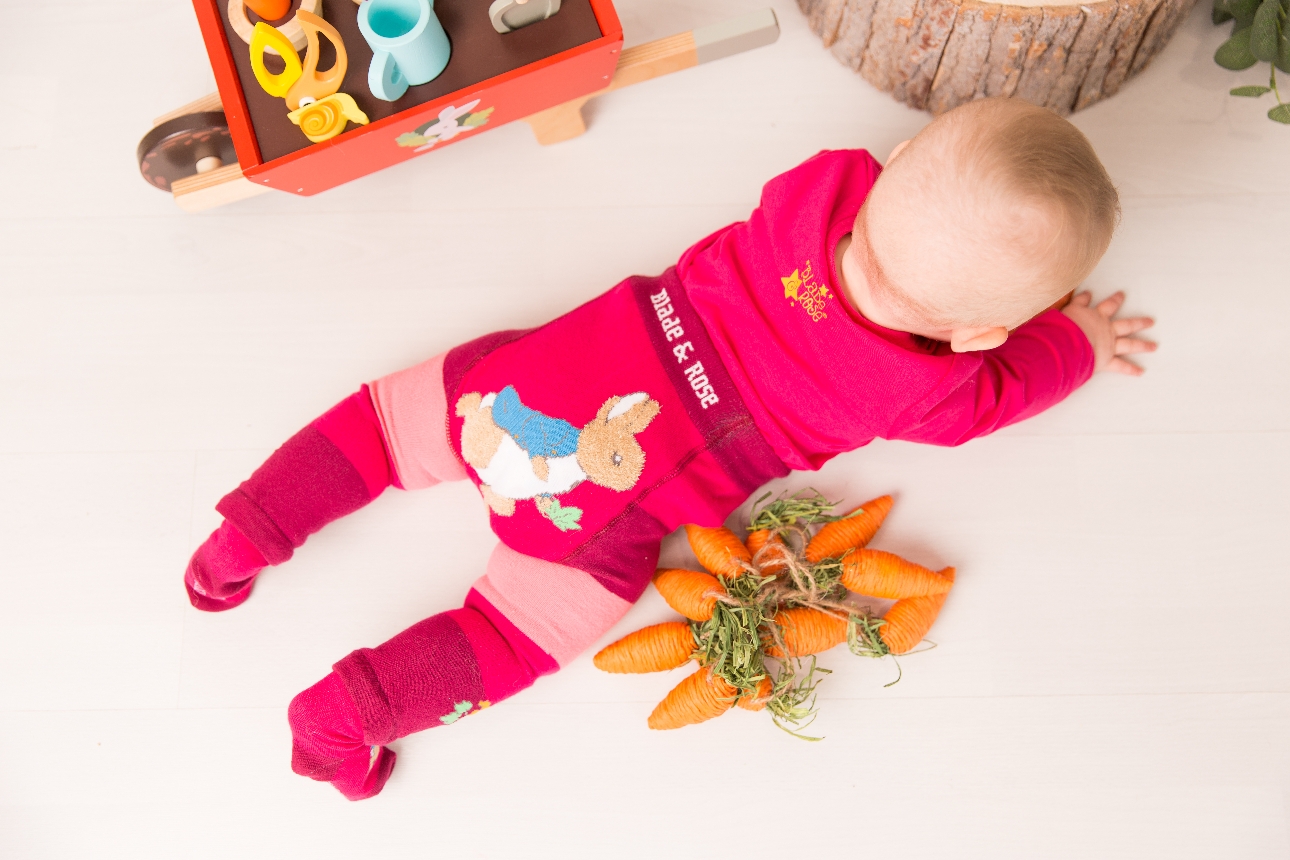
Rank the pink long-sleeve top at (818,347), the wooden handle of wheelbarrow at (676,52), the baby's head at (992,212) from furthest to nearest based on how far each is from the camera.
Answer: the wooden handle of wheelbarrow at (676,52) → the pink long-sleeve top at (818,347) → the baby's head at (992,212)

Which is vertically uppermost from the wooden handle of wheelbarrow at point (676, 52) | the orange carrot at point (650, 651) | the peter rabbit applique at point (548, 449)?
the wooden handle of wheelbarrow at point (676, 52)

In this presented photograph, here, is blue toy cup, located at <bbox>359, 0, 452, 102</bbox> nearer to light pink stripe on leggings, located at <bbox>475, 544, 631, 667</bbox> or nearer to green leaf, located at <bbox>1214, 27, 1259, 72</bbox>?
light pink stripe on leggings, located at <bbox>475, 544, 631, 667</bbox>

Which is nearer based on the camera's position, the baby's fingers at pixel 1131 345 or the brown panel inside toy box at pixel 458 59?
the brown panel inside toy box at pixel 458 59

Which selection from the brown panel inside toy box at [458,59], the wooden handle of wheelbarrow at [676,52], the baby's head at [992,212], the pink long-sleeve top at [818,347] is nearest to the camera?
the baby's head at [992,212]

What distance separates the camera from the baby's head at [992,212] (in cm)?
57

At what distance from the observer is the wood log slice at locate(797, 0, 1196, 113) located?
2.66ft

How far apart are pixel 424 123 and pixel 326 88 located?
0.30 feet

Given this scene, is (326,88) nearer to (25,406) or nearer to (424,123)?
(424,123)

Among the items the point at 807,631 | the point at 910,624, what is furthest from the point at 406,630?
the point at 910,624

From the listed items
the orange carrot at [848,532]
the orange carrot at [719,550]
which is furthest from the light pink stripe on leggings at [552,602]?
the orange carrot at [848,532]

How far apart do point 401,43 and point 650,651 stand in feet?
2.04

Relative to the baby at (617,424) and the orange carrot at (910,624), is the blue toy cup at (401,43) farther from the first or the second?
the orange carrot at (910,624)

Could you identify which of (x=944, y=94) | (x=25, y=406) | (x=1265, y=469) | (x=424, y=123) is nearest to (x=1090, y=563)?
(x=1265, y=469)

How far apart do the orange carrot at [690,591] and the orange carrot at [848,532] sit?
11 centimetres
